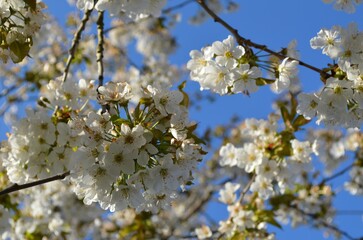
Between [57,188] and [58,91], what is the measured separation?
4197 mm

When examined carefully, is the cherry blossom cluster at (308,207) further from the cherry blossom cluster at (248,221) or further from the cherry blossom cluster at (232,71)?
the cherry blossom cluster at (232,71)

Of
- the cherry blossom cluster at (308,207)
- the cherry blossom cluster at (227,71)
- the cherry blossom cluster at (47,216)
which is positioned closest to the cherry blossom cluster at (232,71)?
the cherry blossom cluster at (227,71)

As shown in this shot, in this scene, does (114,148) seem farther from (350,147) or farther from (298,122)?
(350,147)

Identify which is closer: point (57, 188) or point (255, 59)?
point (255, 59)

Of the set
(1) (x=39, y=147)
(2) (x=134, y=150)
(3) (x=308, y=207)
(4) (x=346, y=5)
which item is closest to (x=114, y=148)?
(2) (x=134, y=150)

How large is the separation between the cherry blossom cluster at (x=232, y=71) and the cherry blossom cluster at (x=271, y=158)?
3.27ft

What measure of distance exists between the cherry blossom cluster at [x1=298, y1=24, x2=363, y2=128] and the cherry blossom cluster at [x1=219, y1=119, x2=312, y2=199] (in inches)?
39.6

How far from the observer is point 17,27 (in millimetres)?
2254

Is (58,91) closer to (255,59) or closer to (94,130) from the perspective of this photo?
(94,130)

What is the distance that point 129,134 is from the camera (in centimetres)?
189

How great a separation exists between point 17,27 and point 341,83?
1471 mm

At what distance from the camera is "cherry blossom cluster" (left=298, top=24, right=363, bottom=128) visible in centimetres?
215

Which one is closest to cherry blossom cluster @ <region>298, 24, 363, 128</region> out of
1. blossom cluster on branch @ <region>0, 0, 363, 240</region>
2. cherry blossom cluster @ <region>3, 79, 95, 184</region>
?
blossom cluster on branch @ <region>0, 0, 363, 240</region>

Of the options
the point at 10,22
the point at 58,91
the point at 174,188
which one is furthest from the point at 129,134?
the point at 10,22
